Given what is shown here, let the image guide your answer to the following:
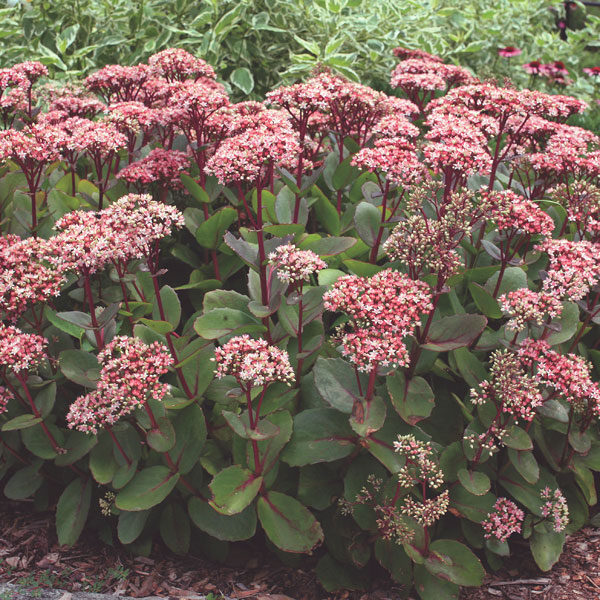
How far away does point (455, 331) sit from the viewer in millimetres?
2590

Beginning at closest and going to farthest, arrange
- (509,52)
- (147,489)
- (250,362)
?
(250,362)
(147,489)
(509,52)

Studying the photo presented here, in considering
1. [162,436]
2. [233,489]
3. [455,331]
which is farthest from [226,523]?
[455,331]

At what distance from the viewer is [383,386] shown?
106 inches

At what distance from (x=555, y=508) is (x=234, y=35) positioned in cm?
578

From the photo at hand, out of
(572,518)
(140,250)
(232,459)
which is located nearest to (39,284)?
(140,250)

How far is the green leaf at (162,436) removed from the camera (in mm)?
2451

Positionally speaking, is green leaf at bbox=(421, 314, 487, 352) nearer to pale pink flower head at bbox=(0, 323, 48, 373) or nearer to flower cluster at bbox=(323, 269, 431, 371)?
flower cluster at bbox=(323, 269, 431, 371)

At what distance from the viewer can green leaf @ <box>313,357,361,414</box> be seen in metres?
2.47

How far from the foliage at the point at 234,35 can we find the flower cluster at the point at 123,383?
4.39m

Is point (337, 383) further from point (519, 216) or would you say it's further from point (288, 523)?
point (519, 216)

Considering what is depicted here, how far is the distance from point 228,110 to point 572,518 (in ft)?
8.28

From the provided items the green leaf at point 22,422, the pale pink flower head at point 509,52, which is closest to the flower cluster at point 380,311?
the green leaf at point 22,422

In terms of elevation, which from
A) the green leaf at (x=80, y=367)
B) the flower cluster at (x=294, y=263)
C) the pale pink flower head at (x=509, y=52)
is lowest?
the pale pink flower head at (x=509, y=52)

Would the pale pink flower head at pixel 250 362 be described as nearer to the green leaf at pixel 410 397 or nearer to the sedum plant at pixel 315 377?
the sedum plant at pixel 315 377
